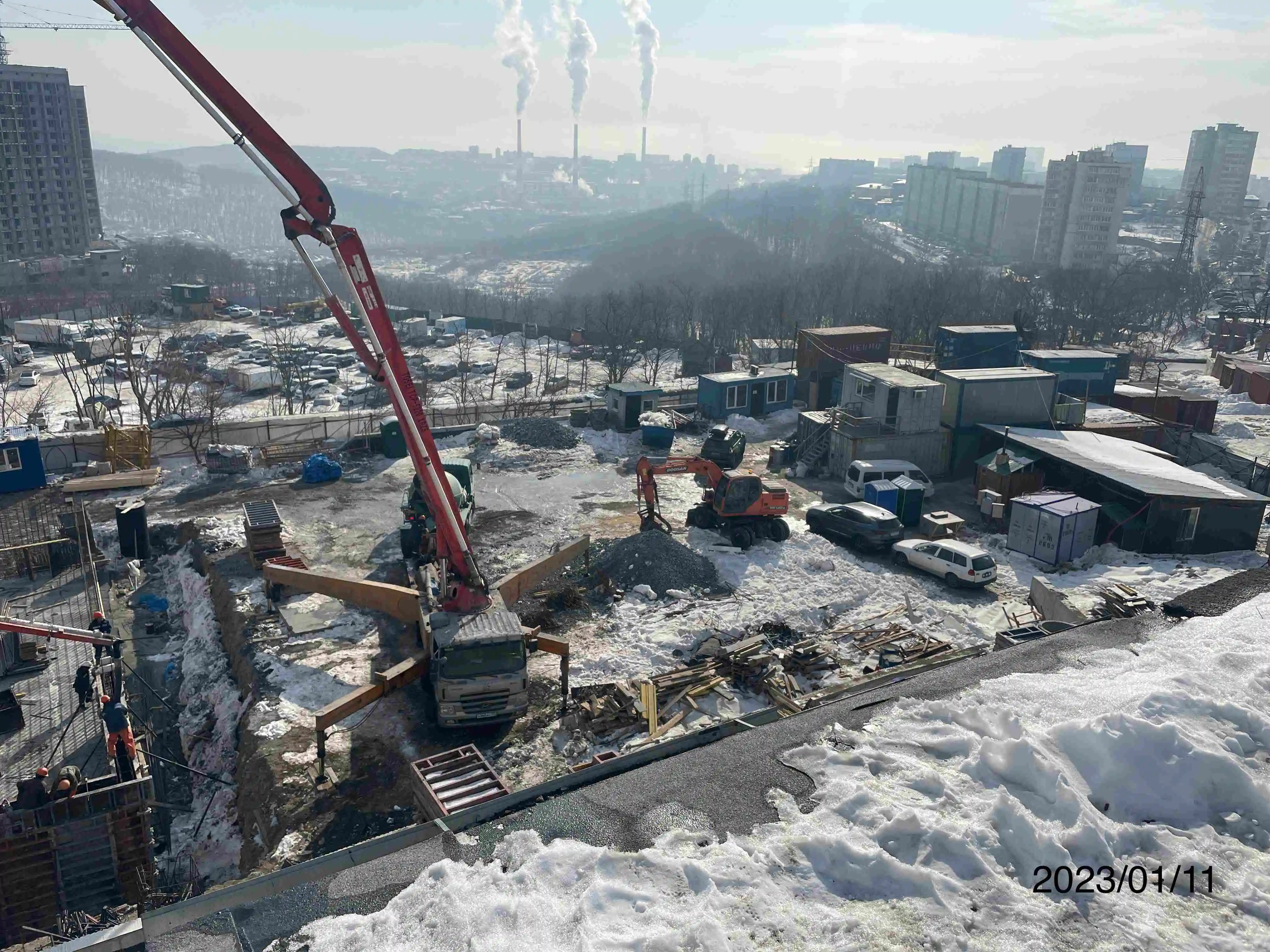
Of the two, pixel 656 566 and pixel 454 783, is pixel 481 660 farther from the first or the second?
pixel 656 566

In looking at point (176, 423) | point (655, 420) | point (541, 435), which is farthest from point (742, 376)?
point (176, 423)

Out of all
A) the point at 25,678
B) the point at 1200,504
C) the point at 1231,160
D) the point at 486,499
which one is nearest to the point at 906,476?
the point at 1200,504

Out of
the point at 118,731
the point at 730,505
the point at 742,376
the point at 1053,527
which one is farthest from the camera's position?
the point at 742,376

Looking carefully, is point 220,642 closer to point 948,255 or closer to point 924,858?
point 924,858

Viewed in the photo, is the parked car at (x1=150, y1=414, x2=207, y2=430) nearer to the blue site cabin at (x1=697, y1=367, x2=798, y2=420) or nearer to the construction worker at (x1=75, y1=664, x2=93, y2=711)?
the construction worker at (x1=75, y1=664, x2=93, y2=711)

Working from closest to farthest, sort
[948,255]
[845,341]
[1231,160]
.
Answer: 1. [845,341]
2. [948,255]
3. [1231,160]
